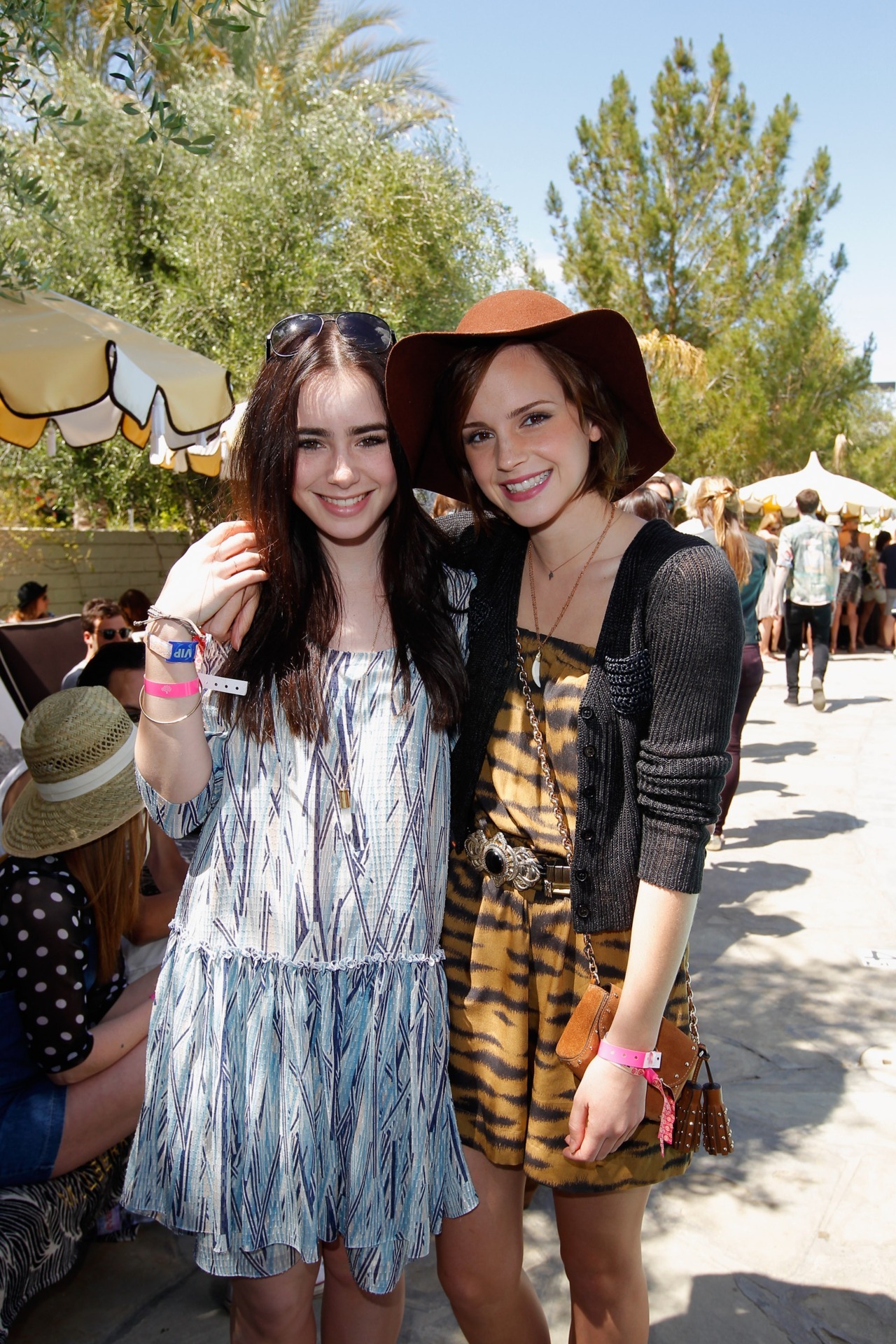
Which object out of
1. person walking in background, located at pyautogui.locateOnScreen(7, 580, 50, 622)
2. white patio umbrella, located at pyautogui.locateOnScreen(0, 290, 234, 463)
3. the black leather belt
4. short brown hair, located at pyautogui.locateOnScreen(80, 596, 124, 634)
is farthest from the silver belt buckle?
person walking in background, located at pyautogui.locateOnScreen(7, 580, 50, 622)

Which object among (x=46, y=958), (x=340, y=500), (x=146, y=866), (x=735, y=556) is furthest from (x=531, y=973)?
(x=735, y=556)

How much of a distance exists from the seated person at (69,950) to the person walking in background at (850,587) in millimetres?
14177

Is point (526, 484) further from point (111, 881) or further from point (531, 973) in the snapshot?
point (111, 881)

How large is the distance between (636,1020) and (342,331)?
1211 mm

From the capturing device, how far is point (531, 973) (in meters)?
1.60

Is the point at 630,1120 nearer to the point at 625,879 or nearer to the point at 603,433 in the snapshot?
the point at 625,879

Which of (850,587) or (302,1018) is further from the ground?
(850,587)

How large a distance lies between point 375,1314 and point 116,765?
128 cm

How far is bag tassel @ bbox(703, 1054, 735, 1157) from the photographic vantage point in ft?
5.17

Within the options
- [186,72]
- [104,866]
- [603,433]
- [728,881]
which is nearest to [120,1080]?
[104,866]

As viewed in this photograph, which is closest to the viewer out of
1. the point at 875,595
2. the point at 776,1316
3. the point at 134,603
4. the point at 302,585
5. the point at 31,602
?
the point at 302,585

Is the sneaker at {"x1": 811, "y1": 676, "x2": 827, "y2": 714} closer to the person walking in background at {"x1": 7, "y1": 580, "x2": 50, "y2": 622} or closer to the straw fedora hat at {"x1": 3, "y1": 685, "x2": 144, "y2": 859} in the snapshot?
the person walking in background at {"x1": 7, "y1": 580, "x2": 50, "y2": 622}

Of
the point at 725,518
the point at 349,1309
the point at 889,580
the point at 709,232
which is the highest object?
the point at 709,232

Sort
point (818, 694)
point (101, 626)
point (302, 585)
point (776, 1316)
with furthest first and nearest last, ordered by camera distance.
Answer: point (818, 694) → point (101, 626) → point (776, 1316) → point (302, 585)
